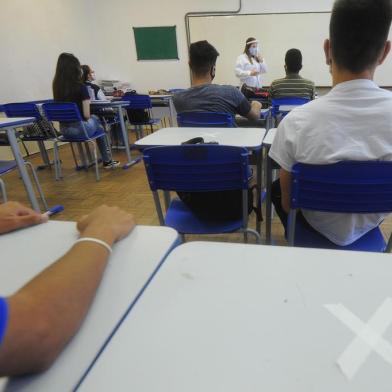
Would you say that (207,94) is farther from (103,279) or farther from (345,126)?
(103,279)

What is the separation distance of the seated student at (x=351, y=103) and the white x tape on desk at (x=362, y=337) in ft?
1.85

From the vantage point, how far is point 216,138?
1710mm

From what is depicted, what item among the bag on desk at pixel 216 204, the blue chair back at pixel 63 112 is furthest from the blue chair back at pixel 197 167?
the blue chair back at pixel 63 112

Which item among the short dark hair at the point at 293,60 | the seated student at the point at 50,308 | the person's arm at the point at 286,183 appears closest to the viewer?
the seated student at the point at 50,308

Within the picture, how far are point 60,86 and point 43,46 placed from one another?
6.80ft

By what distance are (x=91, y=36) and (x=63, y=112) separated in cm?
359

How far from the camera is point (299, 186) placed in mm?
969

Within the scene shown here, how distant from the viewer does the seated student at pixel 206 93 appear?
2084mm

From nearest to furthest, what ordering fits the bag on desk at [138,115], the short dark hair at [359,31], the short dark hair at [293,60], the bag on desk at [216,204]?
the short dark hair at [359,31] < the bag on desk at [216,204] < the short dark hair at [293,60] < the bag on desk at [138,115]

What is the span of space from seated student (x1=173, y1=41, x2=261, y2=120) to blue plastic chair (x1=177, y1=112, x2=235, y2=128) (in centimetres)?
10

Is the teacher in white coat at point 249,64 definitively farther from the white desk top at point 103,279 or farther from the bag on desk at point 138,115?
the white desk top at point 103,279

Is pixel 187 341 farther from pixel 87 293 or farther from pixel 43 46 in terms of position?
pixel 43 46

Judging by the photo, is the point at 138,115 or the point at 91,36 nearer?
the point at 138,115

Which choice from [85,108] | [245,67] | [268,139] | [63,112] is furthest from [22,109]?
[245,67]
